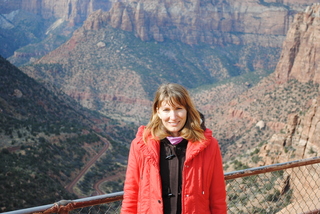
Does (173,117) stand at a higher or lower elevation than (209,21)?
lower

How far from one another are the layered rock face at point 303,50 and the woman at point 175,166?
53.9m

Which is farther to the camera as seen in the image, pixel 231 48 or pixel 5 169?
pixel 231 48

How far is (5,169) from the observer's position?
22.8m

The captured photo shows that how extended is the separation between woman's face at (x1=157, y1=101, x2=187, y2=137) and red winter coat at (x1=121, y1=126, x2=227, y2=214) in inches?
11.3

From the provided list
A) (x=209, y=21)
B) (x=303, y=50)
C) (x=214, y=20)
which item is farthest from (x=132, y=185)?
(x=214, y=20)

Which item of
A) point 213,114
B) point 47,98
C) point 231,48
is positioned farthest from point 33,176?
point 231,48

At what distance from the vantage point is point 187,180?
4.03 meters

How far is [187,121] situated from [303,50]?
196 ft

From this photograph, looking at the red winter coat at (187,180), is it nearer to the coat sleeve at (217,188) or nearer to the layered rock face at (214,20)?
the coat sleeve at (217,188)

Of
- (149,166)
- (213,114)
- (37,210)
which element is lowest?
(213,114)

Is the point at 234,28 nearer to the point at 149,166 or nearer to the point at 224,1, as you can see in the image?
the point at 224,1

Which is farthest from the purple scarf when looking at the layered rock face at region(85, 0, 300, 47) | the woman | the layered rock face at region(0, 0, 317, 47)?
the layered rock face at region(0, 0, 317, 47)

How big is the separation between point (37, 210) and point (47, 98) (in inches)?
1923

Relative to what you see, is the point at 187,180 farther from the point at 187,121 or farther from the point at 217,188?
the point at 187,121
